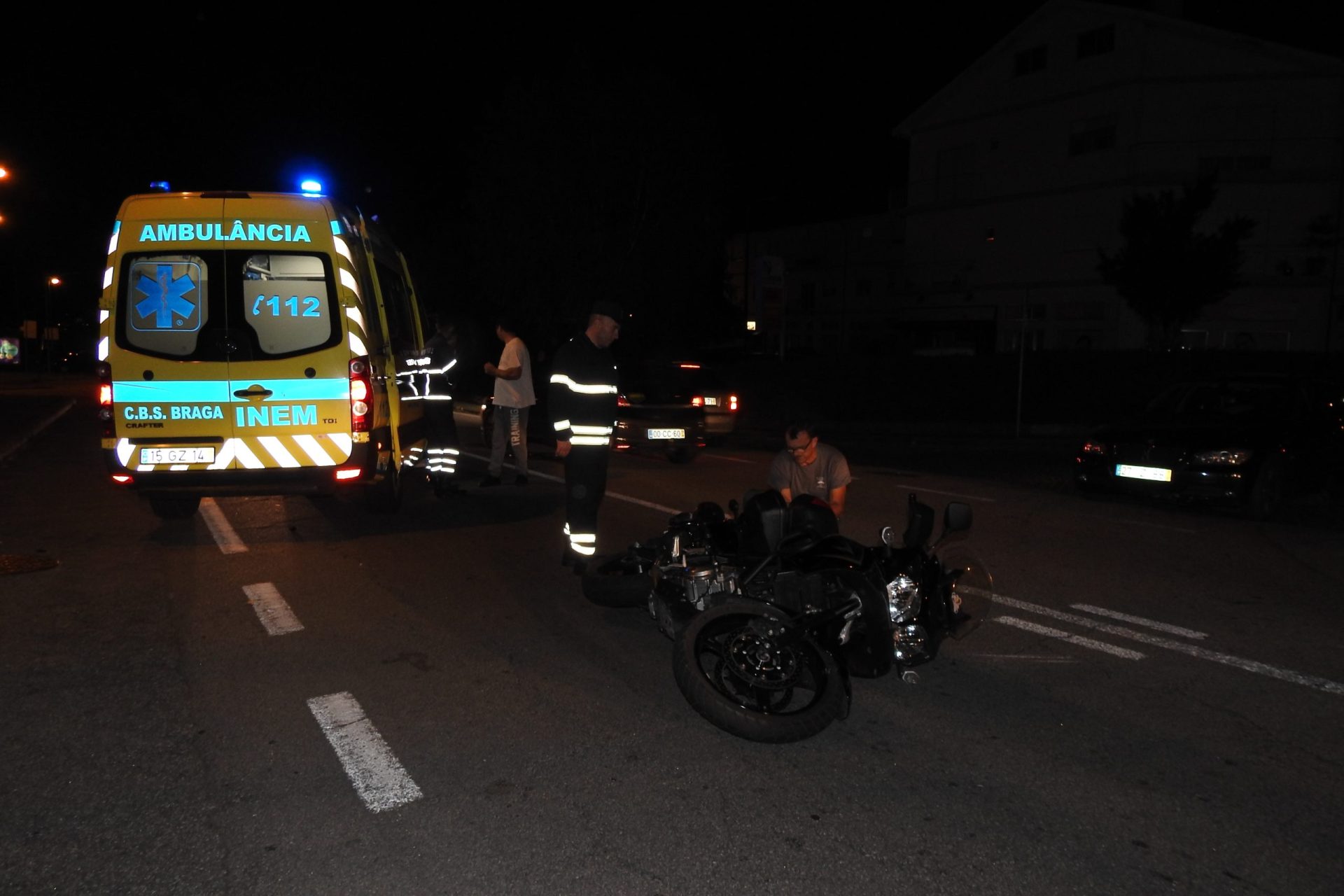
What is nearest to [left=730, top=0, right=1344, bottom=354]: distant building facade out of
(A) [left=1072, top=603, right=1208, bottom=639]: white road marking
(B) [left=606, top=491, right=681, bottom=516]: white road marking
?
(B) [left=606, top=491, right=681, bottom=516]: white road marking

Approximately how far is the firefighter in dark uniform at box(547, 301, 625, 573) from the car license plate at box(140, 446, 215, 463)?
2989 millimetres

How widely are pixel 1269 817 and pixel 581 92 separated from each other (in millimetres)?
26309

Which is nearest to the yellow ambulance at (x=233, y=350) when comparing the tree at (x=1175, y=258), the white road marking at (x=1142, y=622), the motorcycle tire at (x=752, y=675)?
the motorcycle tire at (x=752, y=675)

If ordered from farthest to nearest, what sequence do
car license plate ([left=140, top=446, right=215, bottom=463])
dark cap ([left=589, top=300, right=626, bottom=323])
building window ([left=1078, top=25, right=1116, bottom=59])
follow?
building window ([left=1078, top=25, right=1116, bottom=59]) → car license plate ([left=140, top=446, right=215, bottom=463]) → dark cap ([left=589, top=300, right=626, bottom=323])

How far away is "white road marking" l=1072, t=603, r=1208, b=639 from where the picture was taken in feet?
19.8

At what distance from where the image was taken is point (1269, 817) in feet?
12.1

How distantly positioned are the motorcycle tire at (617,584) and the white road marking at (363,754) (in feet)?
5.57

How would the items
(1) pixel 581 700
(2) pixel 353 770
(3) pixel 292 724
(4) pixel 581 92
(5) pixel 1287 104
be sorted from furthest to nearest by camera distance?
(5) pixel 1287 104
(4) pixel 581 92
(1) pixel 581 700
(3) pixel 292 724
(2) pixel 353 770

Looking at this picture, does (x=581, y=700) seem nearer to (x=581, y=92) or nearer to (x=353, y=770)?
(x=353, y=770)

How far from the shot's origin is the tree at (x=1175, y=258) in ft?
95.3

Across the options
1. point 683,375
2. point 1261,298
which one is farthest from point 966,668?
point 1261,298

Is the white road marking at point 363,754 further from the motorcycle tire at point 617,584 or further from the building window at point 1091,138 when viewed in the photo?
the building window at point 1091,138

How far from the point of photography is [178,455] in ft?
26.6

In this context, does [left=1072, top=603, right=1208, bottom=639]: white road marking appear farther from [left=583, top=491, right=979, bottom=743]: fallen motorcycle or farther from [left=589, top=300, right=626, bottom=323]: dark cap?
[left=589, top=300, right=626, bottom=323]: dark cap
